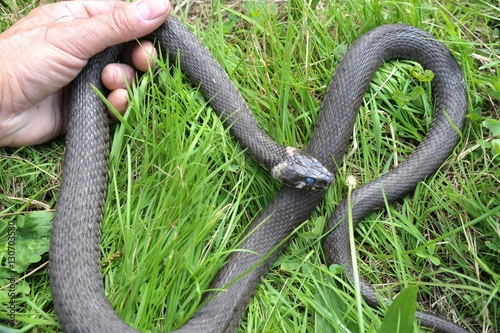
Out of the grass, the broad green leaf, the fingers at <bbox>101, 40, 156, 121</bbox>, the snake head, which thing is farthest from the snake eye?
the fingers at <bbox>101, 40, 156, 121</bbox>

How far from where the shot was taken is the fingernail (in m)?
3.73

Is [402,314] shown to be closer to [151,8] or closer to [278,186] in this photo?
[278,186]

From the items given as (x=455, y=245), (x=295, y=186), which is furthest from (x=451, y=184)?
(x=295, y=186)

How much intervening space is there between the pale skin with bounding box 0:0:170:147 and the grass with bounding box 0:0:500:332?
191mm

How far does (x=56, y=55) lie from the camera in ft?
11.9

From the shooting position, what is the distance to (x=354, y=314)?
3365mm

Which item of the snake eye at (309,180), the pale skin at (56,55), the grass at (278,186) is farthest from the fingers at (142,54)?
the snake eye at (309,180)

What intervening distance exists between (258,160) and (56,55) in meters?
1.77

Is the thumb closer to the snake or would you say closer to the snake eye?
the snake

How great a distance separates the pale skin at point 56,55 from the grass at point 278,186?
Result: 19 centimetres

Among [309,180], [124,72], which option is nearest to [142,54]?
[124,72]

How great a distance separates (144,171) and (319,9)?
2.19 metres

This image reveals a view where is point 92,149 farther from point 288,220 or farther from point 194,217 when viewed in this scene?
point 288,220

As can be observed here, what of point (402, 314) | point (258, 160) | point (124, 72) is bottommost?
point (402, 314)
